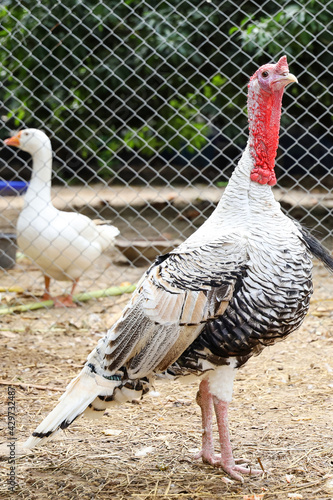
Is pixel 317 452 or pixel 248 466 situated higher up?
pixel 317 452

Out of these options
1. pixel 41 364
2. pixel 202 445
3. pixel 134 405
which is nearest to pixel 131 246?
pixel 41 364

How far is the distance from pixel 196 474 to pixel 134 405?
899 mm

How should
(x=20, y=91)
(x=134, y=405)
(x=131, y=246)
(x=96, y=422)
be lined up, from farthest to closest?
(x=20, y=91) < (x=131, y=246) < (x=134, y=405) < (x=96, y=422)

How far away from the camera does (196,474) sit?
2908 millimetres

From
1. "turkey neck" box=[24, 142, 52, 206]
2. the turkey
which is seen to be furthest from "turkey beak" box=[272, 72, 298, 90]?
"turkey neck" box=[24, 142, 52, 206]

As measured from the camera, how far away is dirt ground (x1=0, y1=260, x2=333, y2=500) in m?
2.78

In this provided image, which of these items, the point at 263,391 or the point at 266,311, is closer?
the point at 266,311

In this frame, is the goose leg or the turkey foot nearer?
the turkey foot

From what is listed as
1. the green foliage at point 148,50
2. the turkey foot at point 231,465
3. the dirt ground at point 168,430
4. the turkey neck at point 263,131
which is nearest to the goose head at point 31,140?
the green foliage at point 148,50

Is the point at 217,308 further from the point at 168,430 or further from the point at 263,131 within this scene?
the point at 168,430

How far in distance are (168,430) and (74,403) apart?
834 millimetres

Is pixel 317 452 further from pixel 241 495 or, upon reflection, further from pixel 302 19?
pixel 302 19

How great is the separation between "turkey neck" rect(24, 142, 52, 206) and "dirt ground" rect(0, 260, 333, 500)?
1.06 m

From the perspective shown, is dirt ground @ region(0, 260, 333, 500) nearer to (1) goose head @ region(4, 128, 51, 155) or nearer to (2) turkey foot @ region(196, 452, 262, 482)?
(2) turkey foot @ region(196, 452, 262, 482)
